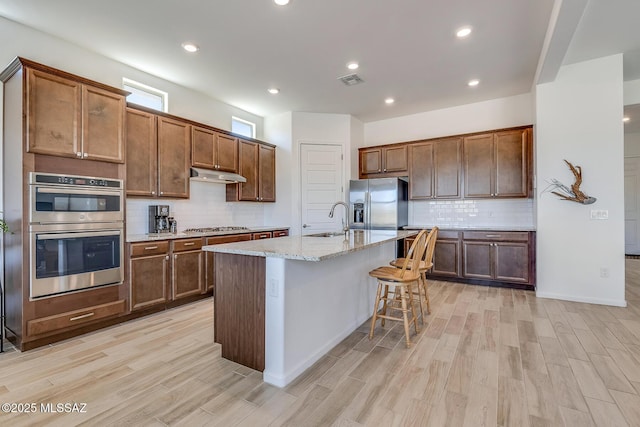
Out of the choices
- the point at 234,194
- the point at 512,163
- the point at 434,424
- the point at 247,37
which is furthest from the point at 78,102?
the point at 512,163

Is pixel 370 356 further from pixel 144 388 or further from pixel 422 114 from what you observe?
pixel 422 114

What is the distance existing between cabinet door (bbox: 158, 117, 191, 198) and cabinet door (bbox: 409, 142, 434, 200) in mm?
3606

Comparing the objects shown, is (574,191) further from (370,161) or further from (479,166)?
(370,161)

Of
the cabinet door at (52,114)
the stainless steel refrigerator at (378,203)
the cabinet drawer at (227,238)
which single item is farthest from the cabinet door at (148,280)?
the stainless steel refrigerator at (378,203)

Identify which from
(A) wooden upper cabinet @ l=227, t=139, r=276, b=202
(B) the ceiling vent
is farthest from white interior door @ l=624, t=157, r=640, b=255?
(A) wooden upper cabinet @ l=227, t=139, r=276, b=202

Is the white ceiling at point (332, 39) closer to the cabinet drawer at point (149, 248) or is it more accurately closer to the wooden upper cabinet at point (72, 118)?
the wooden upper cabinet at point (72, 118)

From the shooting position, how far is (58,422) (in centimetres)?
168

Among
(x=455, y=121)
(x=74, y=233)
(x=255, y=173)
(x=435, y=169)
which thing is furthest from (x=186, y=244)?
(x=455, y=121)

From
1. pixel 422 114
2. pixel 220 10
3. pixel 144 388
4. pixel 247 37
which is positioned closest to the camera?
pixel 144 388

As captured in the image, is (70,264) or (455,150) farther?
(455,150)

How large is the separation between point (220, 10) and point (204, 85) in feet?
5.84

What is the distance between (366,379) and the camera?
2.09m

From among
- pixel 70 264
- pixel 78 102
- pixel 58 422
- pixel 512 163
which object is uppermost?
pixel 78 102

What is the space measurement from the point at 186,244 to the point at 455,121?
4735mm
